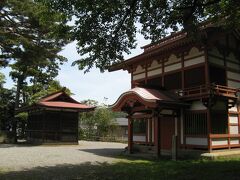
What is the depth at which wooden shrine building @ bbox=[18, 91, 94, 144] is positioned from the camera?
28.8 metres

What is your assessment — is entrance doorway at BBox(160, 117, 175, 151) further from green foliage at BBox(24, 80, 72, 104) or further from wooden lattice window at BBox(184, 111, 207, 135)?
green foliage at BBox(24, 80, 72, 104)

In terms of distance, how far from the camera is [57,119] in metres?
29.5

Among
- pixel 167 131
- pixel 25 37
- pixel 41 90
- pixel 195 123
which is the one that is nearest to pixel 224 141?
pixel 195 123

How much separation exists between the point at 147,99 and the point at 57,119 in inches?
562

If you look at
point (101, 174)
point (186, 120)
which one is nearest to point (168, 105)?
point (186, 120)

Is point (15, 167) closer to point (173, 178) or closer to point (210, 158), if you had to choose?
point (173, 178)

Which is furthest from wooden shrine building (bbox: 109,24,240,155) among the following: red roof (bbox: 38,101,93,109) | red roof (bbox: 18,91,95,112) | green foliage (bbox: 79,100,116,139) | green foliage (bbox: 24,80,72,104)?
green foliage (bbox: 79,100,116,139)

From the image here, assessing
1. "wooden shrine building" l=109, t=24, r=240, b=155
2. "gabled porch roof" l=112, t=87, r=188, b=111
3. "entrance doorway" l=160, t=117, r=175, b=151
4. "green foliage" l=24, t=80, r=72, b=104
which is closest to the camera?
"gabled porch roof" l=112, t=87, r=188, b=111

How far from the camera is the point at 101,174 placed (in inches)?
466

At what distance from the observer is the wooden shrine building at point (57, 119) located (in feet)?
94.5

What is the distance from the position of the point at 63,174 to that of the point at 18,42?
1215 cm

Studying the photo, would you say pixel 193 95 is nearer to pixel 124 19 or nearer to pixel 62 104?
pixel 124 19

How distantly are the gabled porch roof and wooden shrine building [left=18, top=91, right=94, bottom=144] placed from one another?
9372 millimetres

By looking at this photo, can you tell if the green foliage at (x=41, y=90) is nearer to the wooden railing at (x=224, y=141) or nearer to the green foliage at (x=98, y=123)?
the green foliage at (x=98, y=123)
